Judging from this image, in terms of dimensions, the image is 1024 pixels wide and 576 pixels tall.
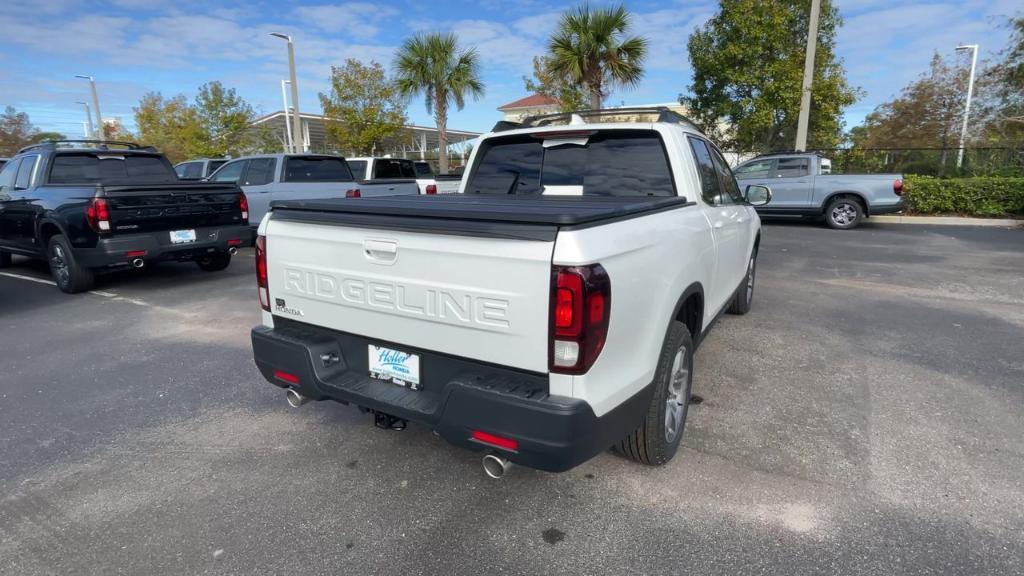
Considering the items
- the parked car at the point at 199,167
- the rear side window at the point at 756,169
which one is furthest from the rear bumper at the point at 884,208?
the parked car at the point at 199,167

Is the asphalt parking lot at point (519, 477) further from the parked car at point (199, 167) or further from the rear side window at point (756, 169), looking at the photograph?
the parked car at point (199, 167)

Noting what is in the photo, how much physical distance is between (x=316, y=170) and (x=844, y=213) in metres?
11.8

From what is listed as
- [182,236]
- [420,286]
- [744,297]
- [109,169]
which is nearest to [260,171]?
[109,169]

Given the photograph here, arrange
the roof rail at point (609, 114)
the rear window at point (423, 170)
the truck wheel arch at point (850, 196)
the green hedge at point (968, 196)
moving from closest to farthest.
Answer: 1. the roof rail at point (609, 114)
2. the truck wheel arch at point (850, 196)
3. the green hedge at point (968, 196)
4. the rear window at point (423, 170)

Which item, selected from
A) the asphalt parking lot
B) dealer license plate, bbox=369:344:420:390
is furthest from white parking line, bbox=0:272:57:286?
dealer license plate, bbox=369:344:420:390

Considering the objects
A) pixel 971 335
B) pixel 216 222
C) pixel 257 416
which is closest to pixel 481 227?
pixel 257 416

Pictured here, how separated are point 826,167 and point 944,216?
11.1ft

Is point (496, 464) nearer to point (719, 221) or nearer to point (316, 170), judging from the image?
point (719, 221)

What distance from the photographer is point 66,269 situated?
7180mm

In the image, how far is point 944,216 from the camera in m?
14.4

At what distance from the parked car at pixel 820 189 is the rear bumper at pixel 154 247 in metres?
11.8

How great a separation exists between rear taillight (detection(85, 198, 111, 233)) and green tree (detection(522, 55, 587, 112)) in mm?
12879

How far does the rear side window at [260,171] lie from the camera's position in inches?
407

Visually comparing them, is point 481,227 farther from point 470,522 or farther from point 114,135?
point 114,135
